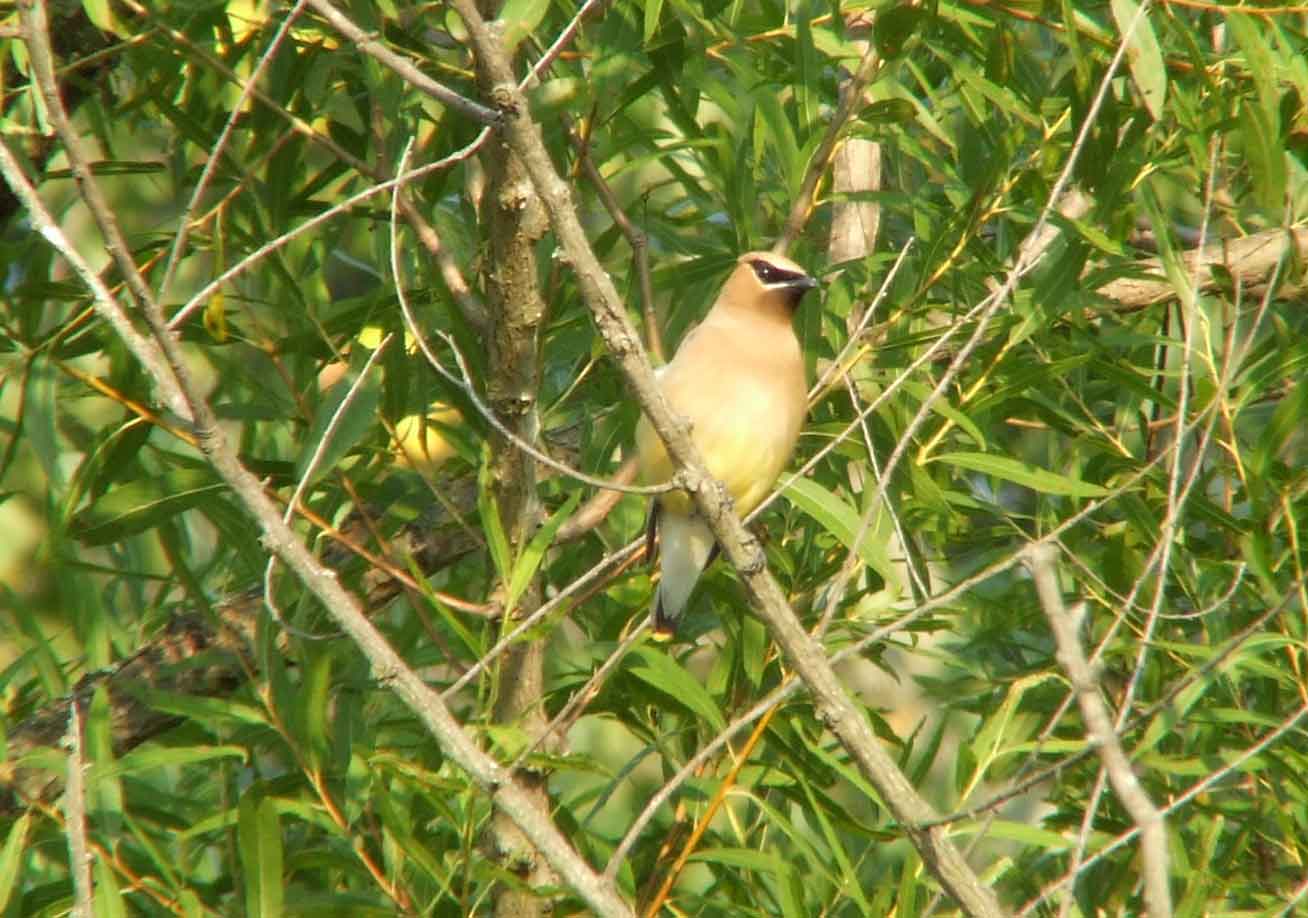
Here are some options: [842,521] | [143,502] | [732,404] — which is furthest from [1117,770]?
[732,404]

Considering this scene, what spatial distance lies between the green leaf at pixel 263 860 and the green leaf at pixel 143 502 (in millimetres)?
578

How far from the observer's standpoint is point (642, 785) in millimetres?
4066

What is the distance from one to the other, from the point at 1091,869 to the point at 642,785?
101 centimetres

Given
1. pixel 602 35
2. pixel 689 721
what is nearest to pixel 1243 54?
pixel 602 35

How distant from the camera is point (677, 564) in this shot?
353 cm

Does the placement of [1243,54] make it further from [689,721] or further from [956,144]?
[689,721]

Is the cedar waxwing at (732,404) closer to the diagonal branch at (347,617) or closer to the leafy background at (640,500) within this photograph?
the leafy background at (640,500)

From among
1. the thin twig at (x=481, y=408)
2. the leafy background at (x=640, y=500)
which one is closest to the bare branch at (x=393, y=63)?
the thin twig at (x=481, y=408)

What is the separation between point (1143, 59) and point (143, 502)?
5.75ft

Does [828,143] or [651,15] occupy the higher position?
[651,15]

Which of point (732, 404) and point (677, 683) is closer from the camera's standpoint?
point (677, 683)

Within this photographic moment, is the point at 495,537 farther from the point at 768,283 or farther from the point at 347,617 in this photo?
the point at 768,283

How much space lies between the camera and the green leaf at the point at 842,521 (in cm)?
305

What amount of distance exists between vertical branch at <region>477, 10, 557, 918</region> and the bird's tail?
27 cm
